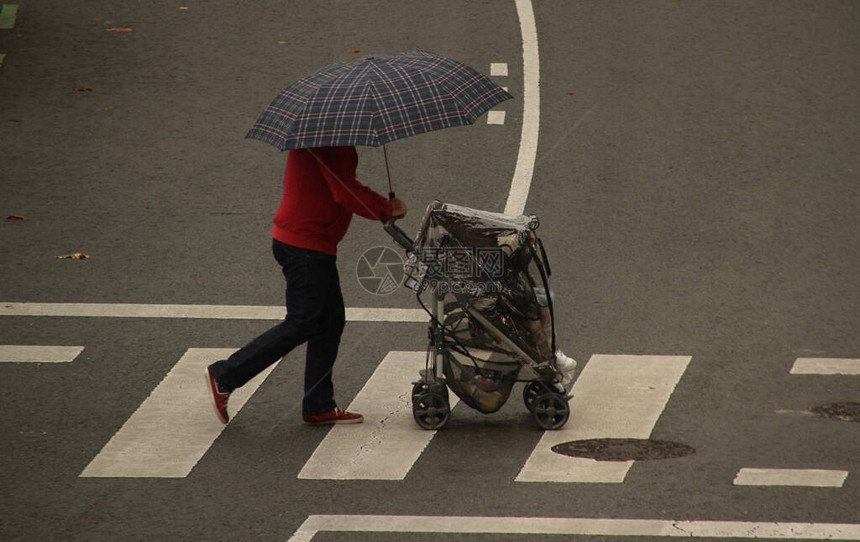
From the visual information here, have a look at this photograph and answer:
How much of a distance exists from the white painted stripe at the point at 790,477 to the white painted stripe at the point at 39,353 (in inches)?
188

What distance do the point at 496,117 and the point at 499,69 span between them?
1.18 m

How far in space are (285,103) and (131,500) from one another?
8.12ft

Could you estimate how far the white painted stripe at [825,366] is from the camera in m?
8.37

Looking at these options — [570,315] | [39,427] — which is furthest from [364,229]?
[39,427]

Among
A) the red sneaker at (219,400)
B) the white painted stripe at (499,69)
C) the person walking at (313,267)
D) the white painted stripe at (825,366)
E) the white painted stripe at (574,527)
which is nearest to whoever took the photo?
the white painted stripe at (574,527)

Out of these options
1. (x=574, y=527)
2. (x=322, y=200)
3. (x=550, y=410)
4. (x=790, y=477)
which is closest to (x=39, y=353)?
(x=322, y=200)

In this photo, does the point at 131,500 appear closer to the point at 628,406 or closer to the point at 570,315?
the point at 628,406

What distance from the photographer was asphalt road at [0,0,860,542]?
6762mm

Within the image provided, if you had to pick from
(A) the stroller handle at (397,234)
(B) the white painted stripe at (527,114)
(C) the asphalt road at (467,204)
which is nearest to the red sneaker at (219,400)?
(C) the asphalt road at (467,204)

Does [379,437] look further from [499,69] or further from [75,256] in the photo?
[499,69]

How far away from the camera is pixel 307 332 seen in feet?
25.1

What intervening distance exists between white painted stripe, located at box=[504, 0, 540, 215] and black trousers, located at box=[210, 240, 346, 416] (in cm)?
395

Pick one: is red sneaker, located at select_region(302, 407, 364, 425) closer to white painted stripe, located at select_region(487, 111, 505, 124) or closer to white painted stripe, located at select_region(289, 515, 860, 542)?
white painted stripe, located at select_region(289, 515, 860, 542)

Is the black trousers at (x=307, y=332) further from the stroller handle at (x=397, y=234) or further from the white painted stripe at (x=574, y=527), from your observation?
the white painted stripe at (x=574, y=527)
